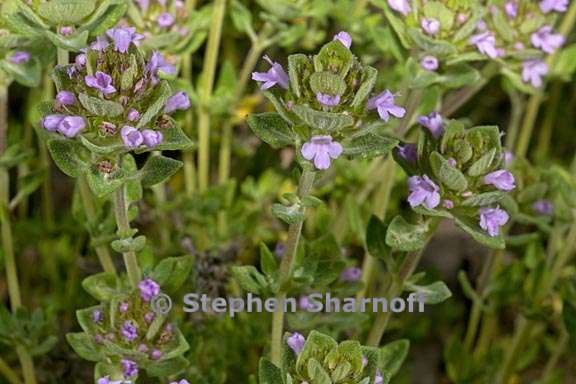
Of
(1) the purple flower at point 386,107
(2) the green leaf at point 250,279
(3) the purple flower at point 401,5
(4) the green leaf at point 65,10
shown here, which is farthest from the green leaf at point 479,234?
(4) the green leaf at point 65,10

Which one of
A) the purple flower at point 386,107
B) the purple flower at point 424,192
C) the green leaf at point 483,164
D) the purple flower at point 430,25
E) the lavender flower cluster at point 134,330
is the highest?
the purple flower at point 430,25

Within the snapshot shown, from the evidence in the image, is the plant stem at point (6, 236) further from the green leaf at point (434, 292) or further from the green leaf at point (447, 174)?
the green leaf at point (447, 174)

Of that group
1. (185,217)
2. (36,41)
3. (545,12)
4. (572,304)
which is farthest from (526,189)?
(36,41)

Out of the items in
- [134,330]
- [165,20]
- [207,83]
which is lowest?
[134,330]

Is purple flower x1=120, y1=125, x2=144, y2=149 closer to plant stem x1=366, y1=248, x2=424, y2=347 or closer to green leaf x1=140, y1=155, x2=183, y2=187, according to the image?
green leaf x1=140, y1=155, x2=183, y2=187

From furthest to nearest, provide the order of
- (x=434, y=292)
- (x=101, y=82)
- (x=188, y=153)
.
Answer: (x=188, y=153) → (x=434, y=292) → (x=101, y=82)

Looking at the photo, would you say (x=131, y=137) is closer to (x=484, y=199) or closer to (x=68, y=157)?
(x=68, y=157)

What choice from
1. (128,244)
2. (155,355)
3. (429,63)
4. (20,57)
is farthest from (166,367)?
(429,63)
